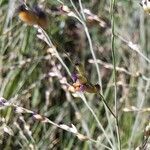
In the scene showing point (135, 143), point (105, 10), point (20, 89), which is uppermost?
point (105, 10)

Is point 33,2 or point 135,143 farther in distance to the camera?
point 33,2

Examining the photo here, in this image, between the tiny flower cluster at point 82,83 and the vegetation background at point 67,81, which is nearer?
the tiny flower cluster at point 82,83

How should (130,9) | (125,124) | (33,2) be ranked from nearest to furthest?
(125,124) < (33,2) < (130,9)

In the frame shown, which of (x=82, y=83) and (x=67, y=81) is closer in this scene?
(x=82, y=83)

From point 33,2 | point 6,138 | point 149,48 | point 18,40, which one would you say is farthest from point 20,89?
point 149,48

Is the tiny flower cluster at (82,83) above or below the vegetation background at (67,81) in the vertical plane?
above

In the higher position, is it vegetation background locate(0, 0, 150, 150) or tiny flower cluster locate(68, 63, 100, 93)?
tiny flower cluster locate(68, 63, 100, 93)

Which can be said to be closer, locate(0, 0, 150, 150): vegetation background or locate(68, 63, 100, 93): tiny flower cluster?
locate(68, 63, 100, 93): tiny flower cluster

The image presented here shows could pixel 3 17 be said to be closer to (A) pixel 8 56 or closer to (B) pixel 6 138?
(A) pixel 8 56

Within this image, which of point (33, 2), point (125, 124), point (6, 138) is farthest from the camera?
point (33, 2)

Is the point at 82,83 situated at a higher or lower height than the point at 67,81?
higher

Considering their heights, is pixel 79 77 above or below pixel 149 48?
above
